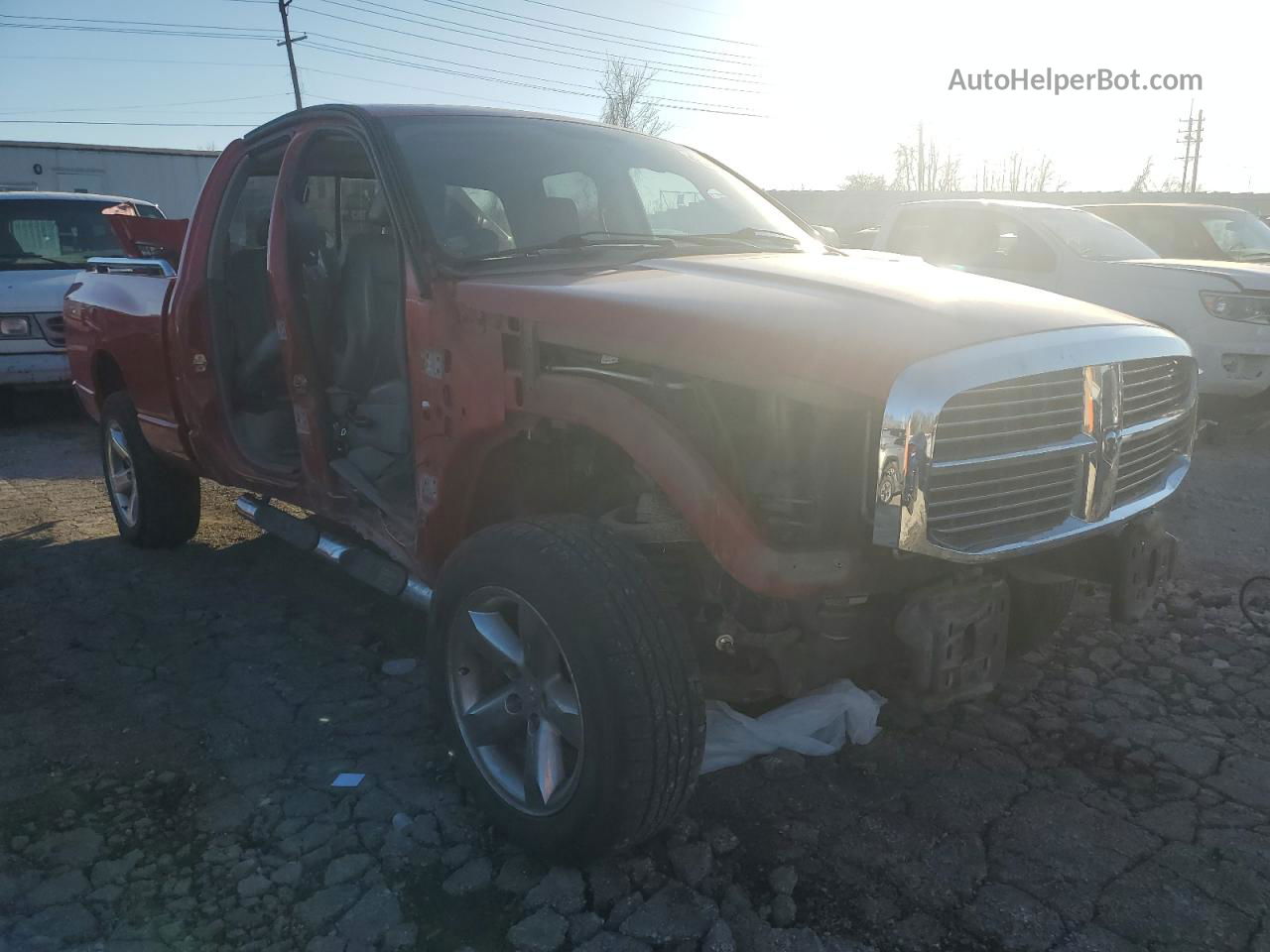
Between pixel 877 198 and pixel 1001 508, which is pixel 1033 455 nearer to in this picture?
pixel 1001 508

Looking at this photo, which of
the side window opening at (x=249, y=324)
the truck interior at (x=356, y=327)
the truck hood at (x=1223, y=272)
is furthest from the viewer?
the truck hood at (x=1223, y=272)

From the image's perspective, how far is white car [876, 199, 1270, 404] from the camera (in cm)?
754

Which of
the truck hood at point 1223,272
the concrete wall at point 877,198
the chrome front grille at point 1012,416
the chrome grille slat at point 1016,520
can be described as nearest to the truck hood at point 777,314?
the chrome front grille at point 1012,416

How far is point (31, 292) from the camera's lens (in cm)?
834

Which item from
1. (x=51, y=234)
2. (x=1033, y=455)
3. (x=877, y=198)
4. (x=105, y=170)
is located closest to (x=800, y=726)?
(x=1033, y=455)

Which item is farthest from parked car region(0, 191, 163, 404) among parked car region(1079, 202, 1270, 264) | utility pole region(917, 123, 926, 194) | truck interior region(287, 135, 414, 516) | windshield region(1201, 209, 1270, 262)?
utility pole region(917, 123, 926, 194)

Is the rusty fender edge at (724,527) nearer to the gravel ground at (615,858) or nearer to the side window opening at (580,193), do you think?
the gravel ground at (615,858)

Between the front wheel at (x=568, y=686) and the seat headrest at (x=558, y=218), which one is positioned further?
the seat headrest at (x=558, y=218)

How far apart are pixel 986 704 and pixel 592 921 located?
1.70 meters

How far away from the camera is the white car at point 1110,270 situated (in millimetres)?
7543

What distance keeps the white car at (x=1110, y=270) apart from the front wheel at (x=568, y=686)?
6308 mm

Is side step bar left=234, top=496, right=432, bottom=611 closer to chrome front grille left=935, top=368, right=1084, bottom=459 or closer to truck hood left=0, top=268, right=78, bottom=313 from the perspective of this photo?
chrome front grille left=935, top=368, right=1084, bottom=459

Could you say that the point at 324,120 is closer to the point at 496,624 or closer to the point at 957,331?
the point at 496,624

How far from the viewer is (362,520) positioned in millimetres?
3584
